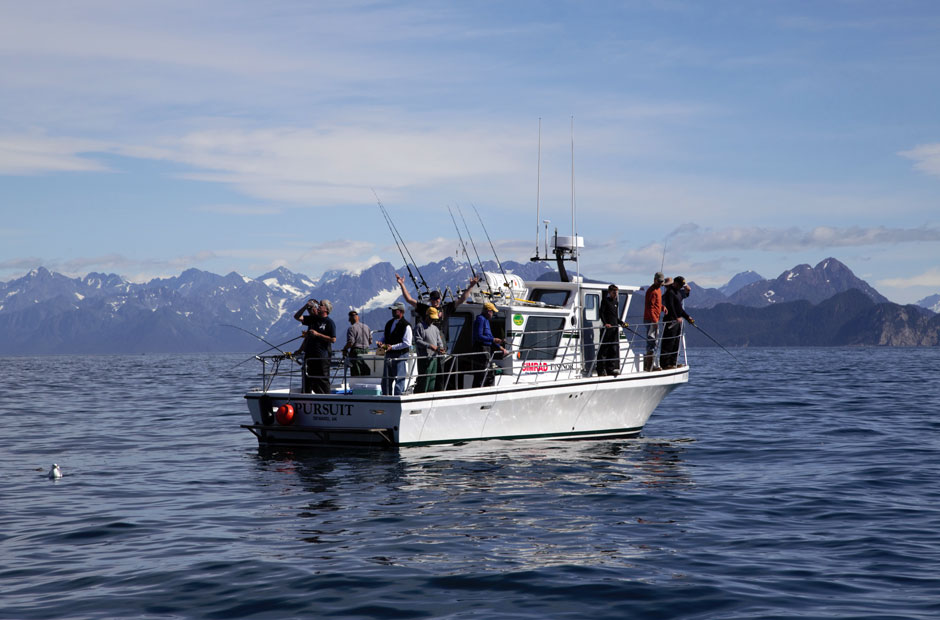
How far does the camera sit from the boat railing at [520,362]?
17141 mm

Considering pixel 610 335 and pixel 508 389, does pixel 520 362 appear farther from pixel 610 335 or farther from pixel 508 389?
pixel 610 335

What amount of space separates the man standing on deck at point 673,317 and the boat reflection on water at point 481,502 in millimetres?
2756

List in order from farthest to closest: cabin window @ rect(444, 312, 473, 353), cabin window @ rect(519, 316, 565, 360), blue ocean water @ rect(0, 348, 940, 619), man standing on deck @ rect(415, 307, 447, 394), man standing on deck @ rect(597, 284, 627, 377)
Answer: man standing on deck @ rect(597, 284, 627, 377)
cabin window @ rect(519, 316, 565, 360)
cabin window @ rect(444, 312, 473, 353)
man standing on deck @ rect(415, 307, 447, 394)
blue ocean water @ rect(0, 348, 940, 619)

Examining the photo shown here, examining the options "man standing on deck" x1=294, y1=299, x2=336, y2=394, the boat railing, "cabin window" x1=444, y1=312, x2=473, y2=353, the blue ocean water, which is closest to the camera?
the blue ocean water

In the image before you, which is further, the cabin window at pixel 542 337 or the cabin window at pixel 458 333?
the cabin window at pixel 542 337

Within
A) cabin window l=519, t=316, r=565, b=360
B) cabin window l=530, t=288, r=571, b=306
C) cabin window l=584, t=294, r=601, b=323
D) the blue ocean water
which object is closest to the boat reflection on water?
the blue ocean water

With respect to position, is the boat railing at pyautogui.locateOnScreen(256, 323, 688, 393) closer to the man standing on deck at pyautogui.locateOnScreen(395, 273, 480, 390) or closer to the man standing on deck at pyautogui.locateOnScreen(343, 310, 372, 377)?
Result: the man standing on deck at pyautogui.locateOnScreen(395, 273, 480, 390)

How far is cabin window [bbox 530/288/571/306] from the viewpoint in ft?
64.0

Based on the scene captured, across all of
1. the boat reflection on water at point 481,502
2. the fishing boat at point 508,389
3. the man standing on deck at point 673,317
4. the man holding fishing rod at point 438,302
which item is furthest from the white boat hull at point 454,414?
the man holding fishing rod at point 438,302

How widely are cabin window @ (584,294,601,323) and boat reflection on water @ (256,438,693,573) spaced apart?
118 inches

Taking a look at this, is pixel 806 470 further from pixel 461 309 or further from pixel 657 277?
pixel 461 309

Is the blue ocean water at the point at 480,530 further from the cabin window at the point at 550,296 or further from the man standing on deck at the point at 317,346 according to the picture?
the cabin window at the point at 550,296

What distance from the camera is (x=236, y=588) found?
8.54 m

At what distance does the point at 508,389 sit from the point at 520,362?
3.88 ft
